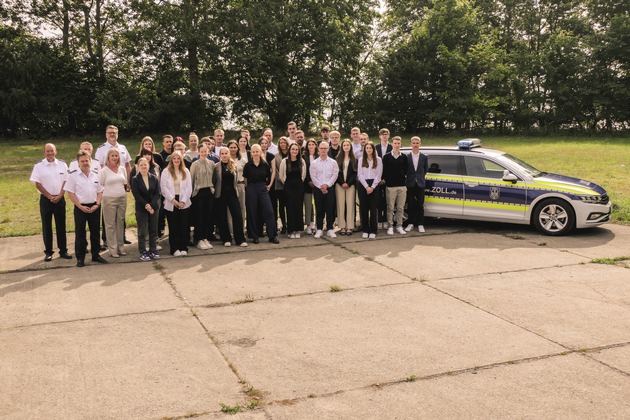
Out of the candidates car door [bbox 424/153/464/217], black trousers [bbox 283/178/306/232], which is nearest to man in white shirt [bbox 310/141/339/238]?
black trousers [bbox 283/178/306/232]

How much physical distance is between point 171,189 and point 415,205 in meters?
5.04

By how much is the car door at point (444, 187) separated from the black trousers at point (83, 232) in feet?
21.6

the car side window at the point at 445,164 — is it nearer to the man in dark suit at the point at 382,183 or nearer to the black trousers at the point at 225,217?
the man in dark suit at the point at 382,183

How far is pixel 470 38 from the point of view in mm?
40656

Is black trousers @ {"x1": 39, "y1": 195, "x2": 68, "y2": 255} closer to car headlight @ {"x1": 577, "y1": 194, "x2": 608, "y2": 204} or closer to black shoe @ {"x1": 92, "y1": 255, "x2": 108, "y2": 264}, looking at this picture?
black shoe @ {"x1": 92, "y1": 255, "x2": 108, "y2": 264}

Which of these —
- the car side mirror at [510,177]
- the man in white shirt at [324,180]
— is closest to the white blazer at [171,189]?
the man in white shirt at [324,180]

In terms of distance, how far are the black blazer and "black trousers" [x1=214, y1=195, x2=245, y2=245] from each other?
1.30 metres

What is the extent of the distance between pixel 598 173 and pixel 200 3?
2750cm

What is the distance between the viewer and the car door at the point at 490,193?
1136cm

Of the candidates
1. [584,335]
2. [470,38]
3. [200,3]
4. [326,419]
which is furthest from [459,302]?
[470,38]

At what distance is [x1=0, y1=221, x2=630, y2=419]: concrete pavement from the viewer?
4.64m

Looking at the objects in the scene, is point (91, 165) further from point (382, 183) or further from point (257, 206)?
point (382, 183)

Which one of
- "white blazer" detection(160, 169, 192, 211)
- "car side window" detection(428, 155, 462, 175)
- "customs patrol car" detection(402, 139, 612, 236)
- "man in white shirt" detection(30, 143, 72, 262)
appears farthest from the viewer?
"car side window" detection(428, 155, 462, 175)

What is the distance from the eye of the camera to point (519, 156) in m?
23.9
